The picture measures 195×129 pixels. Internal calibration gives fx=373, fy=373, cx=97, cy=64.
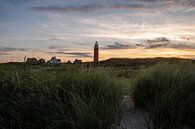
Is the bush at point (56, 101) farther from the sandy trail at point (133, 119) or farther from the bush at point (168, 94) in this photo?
the bush at point (168, 94)

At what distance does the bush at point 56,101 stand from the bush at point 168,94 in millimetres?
988

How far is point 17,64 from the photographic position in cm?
1003

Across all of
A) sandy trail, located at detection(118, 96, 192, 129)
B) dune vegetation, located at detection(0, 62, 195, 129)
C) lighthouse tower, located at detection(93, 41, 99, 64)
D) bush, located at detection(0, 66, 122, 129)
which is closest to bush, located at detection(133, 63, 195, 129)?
dune vegetation, located at detection(0, 62, 195, 129)

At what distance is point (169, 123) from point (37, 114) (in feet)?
9.29

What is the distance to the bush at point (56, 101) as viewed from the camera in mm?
7051

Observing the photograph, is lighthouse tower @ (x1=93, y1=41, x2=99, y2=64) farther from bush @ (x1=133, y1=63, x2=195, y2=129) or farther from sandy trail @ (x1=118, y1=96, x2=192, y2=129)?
sandy trail @ (x1=118, y1=96, x2=192, y2=129)

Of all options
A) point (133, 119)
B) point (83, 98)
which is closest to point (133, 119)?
point (133, 119)

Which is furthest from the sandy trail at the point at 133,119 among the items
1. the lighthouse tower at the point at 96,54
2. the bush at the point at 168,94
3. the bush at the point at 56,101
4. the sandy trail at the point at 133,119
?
the lighthouse tower at the point at 96,54

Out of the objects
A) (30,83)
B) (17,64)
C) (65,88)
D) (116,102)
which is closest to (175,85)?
(116,102)

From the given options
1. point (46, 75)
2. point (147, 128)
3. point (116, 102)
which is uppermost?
point (46, 75)

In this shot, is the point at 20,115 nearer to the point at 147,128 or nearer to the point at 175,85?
the point at 147,128

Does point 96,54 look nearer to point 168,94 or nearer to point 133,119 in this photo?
point 133,119

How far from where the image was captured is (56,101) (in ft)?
25.0

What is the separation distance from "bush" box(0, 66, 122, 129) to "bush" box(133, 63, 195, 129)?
3.24 ft
